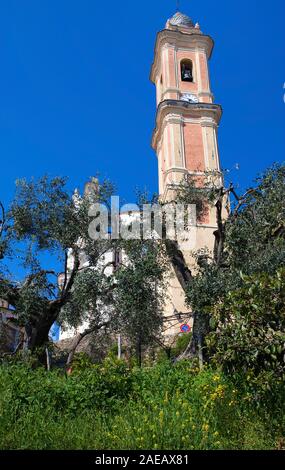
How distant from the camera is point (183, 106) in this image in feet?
122

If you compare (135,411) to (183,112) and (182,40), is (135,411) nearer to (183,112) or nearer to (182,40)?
(183,112)

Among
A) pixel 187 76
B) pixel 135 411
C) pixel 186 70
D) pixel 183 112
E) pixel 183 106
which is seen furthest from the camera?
pixel 186 70

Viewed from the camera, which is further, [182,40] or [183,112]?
[182,40]

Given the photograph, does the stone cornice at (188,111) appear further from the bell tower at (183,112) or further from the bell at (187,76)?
the bell at (187,76)

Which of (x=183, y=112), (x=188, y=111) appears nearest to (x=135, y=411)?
(x=183, y=112)

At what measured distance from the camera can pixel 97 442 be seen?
6949mm

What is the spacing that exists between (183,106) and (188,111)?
57 cm

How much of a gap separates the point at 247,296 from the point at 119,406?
3.00m

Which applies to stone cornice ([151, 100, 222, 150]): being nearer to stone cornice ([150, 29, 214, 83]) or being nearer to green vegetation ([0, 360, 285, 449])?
stone cornice ([150, 29, 214, 83])

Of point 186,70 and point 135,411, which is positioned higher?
point 186,70

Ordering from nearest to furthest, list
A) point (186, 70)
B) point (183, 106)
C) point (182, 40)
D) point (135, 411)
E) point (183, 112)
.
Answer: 1. point (135, 411)
2. point (183, 106)
3. point (183, 112)
4. point (186, 70)
5. point (182, 40)

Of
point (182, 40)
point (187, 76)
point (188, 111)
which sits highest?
point (182, 40)

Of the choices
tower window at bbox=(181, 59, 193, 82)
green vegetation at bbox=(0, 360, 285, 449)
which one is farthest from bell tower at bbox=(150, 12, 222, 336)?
green vegetation at bbox=(0, 360, 285, 449)
